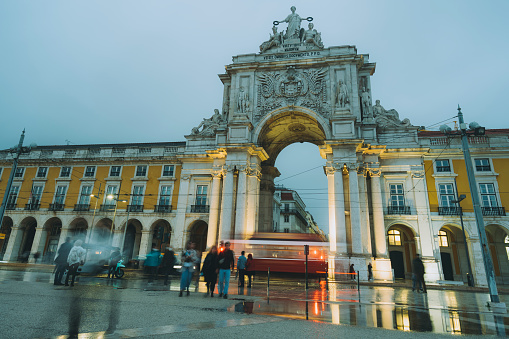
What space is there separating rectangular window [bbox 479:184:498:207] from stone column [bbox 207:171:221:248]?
24088mm

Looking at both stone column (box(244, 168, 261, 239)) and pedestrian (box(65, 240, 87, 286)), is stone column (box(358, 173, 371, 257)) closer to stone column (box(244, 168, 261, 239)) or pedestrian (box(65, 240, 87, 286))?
stone column (box(244, 168, 261, 239))

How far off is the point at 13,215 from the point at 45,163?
6.99 metres

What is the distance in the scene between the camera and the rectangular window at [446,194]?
2803 cm

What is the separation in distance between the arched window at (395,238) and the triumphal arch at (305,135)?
17.9ft

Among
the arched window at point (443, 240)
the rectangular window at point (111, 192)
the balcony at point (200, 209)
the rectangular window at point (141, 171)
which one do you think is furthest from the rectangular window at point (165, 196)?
the arched window at point (443, 240)

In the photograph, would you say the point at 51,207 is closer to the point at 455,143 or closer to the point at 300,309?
the point at 300,309

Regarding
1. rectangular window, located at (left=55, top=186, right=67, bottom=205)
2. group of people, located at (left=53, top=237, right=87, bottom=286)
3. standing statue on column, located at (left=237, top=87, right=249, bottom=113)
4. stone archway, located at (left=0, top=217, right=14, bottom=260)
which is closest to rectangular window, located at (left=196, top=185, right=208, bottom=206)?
standing statue on column, located at (left=237, top=87, right=249, bottom=113)

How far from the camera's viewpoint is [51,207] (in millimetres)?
36000

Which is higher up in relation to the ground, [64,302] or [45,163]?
[45,163]

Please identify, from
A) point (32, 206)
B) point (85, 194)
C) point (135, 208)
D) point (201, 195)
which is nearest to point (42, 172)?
point (32, 206)

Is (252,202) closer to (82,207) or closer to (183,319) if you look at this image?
(82,207)

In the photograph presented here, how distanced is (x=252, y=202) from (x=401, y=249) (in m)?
16.0

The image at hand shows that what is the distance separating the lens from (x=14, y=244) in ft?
116

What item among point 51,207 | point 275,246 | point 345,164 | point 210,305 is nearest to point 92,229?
point 51,207
